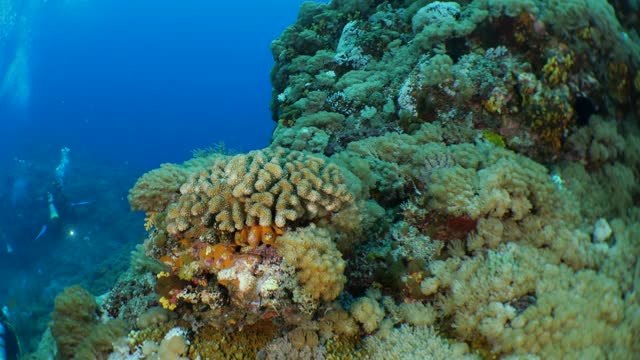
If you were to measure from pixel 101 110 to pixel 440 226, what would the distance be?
105028 millimetres

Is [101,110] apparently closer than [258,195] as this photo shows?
No

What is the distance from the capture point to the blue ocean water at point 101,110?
1989 centimetres

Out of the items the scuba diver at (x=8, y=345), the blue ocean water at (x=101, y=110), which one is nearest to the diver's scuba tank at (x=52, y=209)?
the blue ocean water at (x=101, y=110)

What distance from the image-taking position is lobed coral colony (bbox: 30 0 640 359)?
12.0 feet

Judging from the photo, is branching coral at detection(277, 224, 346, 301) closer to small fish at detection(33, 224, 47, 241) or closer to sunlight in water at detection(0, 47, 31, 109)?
small fish at detection(33, 224, 47, 241)

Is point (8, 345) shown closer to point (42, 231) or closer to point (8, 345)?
point (8, 345)

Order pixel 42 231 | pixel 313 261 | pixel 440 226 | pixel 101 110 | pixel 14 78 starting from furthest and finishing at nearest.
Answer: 1. pixel 101 110
2. pixel 14 78
3. pixel 42 231
4. pixel 440 226
5. pixel 313 261

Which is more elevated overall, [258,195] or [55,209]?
[55,209]

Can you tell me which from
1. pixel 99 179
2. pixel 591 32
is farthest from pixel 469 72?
pixel 99 179

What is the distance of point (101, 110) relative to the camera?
9512 cm

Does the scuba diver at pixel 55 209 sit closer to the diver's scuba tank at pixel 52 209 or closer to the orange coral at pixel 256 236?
the diver's scuba tank at pixel 52 209

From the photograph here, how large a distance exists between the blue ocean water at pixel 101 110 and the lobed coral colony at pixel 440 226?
297 centimetres

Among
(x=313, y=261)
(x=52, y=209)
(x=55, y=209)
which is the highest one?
(x=52, y=209)

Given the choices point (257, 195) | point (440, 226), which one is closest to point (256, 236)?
point (257, 195)
